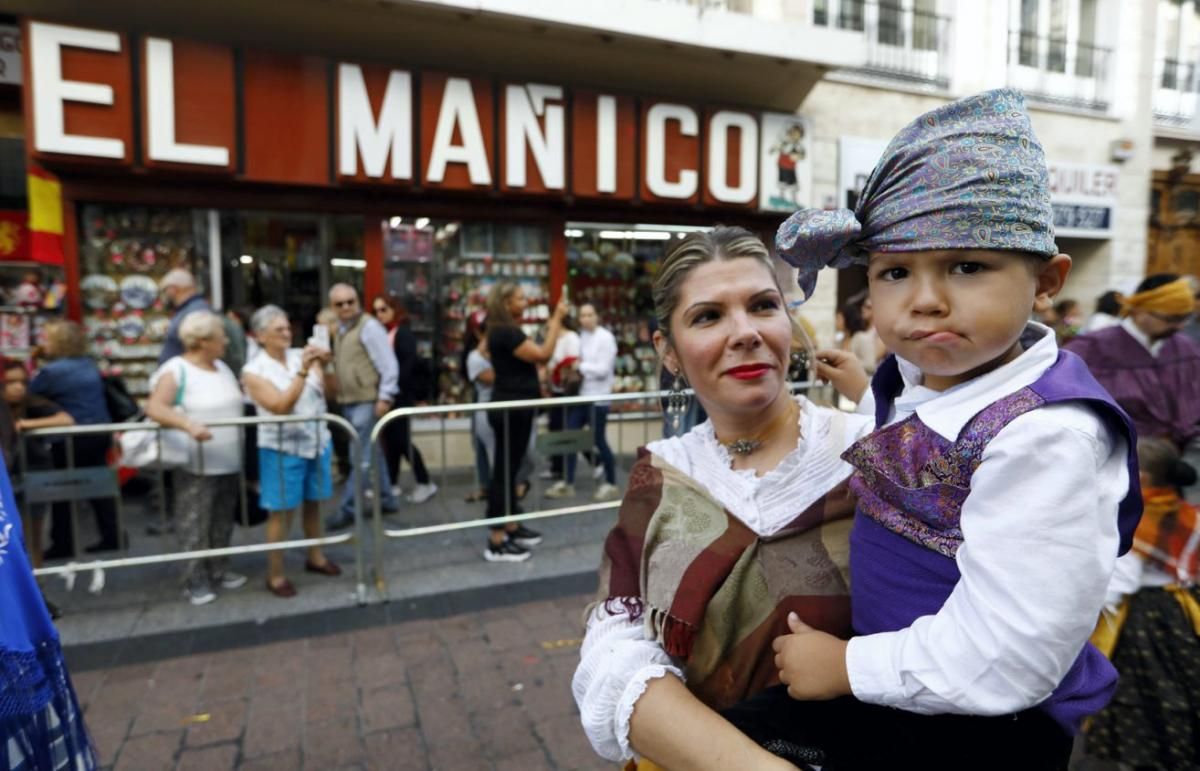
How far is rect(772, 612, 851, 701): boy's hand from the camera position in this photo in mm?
1050

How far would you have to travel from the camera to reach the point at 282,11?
706 cm

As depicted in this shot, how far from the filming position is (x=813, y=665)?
42.5 inches

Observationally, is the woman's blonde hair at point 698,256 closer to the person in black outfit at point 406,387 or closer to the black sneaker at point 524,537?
the black sneaker at point 524,537

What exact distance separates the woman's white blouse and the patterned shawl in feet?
0.09

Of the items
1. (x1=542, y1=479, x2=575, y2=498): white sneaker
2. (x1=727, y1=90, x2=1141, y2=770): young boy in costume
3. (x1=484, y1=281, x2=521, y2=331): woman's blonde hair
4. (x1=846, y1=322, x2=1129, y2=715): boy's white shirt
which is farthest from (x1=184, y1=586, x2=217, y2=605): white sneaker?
(x1=846, y1=322, x2=1129, y2=715): boy's white shirt

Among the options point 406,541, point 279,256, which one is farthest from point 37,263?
point 406,541

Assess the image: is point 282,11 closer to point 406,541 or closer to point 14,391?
point 14,391

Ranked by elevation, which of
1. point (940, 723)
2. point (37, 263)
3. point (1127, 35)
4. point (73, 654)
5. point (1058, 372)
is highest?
point (1127, 35)

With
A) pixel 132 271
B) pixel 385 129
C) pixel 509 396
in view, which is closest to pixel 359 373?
pixel 509 396

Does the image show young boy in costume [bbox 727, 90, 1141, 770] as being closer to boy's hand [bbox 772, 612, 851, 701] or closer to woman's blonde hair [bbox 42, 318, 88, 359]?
boy's hand [bbox 772, 612, 851, 701]

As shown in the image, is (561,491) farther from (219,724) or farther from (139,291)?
(139,291)

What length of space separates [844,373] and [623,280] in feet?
25.5

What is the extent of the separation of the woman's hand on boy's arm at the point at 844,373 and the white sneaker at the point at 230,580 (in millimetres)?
4564

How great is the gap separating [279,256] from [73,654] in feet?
16.7
